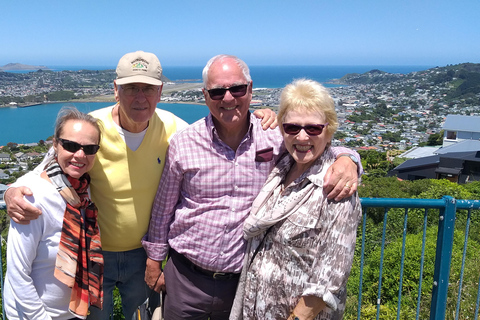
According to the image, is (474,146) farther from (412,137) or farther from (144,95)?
(144,95)

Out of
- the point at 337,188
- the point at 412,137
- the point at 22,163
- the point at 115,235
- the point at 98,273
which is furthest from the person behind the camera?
the point at 412,137

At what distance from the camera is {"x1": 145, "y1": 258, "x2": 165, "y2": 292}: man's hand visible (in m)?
2.25

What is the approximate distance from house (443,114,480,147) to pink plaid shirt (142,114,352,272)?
161ft

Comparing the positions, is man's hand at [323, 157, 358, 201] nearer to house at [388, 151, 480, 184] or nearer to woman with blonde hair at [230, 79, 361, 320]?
woman with blonde hair at [230, 79, 361, 320]

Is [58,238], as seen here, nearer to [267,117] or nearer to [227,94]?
[227,94]

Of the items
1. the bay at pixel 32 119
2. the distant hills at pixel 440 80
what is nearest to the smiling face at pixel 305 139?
the bay at pixel 32 119

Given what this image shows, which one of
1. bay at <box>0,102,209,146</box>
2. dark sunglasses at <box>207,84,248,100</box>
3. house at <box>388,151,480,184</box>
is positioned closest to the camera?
dark sunglasses at <box>207,84,248,100</box>

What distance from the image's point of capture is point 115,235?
224 cm

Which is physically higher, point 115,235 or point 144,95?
point 144,95

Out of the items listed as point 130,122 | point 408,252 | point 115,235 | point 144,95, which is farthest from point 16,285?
point 408,252

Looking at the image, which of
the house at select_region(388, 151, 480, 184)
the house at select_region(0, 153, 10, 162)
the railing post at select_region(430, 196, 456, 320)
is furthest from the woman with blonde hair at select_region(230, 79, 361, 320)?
the house at select_region(0, 153, 10, 162)

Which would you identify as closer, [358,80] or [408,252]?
[408,252]

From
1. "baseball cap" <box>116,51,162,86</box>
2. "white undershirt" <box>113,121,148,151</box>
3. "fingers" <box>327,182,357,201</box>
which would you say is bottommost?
"fingers" <box>327,182,357,201</box>

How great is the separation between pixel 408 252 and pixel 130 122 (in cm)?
730
